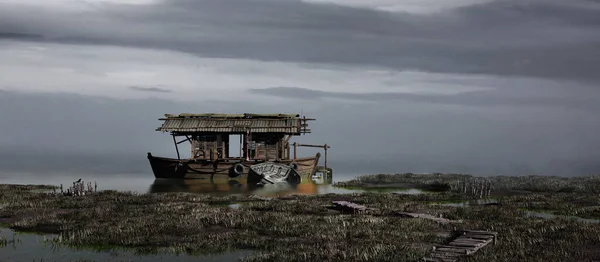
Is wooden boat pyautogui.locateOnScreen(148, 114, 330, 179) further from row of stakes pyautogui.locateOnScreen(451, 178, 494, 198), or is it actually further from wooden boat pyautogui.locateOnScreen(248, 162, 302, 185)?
row of stakes pyautogui.locateOnScreen(451, 178, 494, 198)

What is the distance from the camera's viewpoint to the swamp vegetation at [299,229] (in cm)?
1634

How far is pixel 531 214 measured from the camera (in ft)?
87.7

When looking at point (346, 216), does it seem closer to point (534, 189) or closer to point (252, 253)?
point (252, 253)

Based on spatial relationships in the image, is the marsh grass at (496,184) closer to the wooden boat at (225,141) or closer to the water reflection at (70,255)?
the wooden boat at (225,141)

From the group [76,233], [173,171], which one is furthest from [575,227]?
[173,171]

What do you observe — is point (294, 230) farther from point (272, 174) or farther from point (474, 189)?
point (272, 174)

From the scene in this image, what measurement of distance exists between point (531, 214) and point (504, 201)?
5524mm

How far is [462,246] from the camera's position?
16.3 metres

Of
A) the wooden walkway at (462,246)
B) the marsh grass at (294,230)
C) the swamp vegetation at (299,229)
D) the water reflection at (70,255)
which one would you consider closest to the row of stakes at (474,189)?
the swamp vegetation at (299,229)

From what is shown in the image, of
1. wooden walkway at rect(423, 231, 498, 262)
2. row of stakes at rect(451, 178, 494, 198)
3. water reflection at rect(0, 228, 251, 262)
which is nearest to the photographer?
wooden walkway at rect(423, 231, 498, 262)

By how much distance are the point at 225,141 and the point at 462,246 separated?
4258 cm

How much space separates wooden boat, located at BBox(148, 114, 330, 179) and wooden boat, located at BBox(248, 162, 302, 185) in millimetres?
3022

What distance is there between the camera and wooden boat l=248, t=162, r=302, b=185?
5009 cm

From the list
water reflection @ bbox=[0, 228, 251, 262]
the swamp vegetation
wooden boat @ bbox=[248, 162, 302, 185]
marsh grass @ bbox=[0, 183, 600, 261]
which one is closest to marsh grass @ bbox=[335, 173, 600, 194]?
wooden boat @ bbox=[248, 162, 302, 185]
